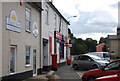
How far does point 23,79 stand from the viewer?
14680mm

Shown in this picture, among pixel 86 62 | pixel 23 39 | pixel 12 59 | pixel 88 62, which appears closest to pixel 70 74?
pixel 88 62

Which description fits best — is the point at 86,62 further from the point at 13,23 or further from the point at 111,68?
the point at 13,23

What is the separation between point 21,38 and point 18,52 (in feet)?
3.20

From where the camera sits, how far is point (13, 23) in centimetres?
1283

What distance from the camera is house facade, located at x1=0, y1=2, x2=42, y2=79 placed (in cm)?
1180

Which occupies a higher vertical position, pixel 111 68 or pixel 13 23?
pixel 13 23

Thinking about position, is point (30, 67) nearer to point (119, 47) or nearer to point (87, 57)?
point (87, 57)

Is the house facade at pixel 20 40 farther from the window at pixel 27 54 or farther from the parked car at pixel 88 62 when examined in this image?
the parked car at pixel 88 62

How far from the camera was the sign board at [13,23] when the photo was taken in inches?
482

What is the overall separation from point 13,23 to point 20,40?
1636 millimetres

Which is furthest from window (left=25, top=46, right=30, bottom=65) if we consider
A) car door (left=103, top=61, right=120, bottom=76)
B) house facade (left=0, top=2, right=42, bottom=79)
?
car door (left=103, top=61, right=120, bottom=76)

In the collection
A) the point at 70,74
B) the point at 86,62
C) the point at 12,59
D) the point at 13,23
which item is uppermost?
the point at 13,23

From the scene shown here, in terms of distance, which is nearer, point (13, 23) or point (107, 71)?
point (107, 71)

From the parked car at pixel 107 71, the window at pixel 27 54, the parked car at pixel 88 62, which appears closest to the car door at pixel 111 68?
the parked car at pixel 107 71
